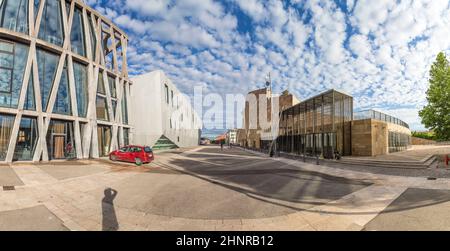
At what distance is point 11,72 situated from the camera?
16.9 metres

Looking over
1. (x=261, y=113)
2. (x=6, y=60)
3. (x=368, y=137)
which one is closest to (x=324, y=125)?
(x=368, y=137)

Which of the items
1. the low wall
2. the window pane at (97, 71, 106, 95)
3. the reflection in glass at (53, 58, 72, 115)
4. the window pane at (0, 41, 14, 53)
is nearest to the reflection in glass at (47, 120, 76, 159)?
the reflection in glass at (53, 58, 72, 115)

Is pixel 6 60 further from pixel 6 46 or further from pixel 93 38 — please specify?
pixel 93 38

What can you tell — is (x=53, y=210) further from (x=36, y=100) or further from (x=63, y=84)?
(x=63, y=84)

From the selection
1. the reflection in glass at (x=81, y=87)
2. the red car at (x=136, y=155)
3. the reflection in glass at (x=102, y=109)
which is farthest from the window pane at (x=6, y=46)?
the red car at (x=136, y=155)

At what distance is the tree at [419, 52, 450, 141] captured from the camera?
1780 cm

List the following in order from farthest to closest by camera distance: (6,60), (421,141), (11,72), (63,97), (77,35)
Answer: (421,141)
(77,35)
(63,97)
(11,72)
(6,60)

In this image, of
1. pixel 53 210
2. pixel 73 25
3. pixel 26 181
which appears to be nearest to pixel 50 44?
pixel 73 25

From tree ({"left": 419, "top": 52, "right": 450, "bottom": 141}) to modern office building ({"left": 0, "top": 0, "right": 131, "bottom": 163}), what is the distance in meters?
33.3

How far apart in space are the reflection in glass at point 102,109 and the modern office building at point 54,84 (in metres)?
0.11

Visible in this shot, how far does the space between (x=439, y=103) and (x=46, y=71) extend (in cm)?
3580

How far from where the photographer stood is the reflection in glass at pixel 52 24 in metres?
19.5

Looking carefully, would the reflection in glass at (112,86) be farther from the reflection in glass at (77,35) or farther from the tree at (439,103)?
the tree at (439,103)

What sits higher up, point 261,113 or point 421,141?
point 261,113
